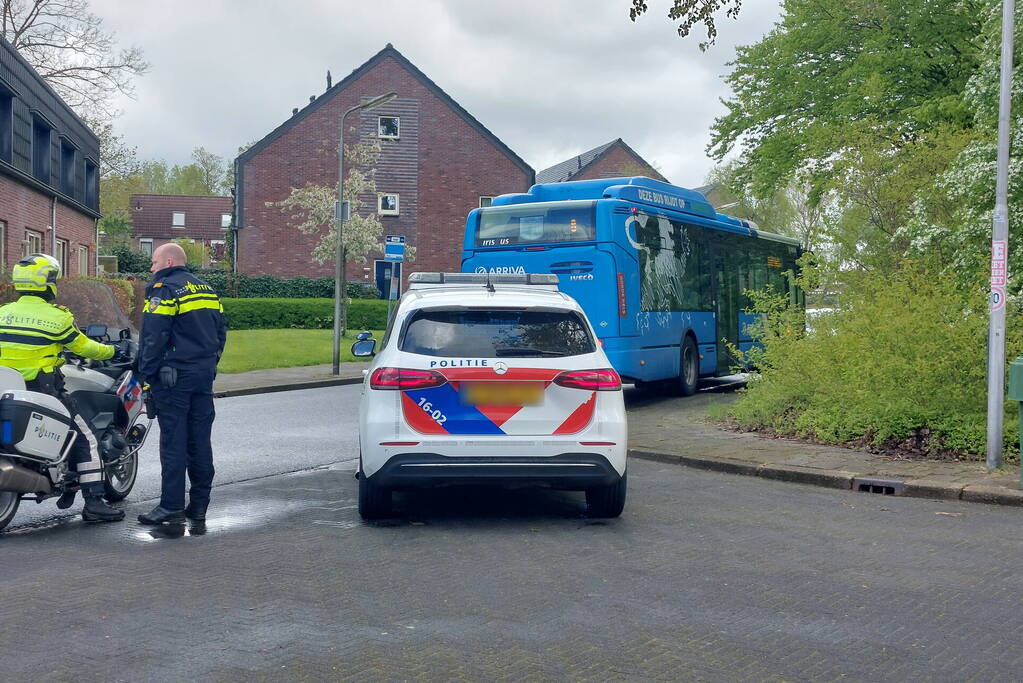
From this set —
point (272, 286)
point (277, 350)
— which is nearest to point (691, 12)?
point (277, 350)

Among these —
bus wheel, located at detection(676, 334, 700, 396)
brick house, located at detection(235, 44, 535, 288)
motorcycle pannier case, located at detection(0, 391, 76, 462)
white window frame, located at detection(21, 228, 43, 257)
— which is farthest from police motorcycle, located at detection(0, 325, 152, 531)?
brick house, located at detection(235, 44, 535, 288)

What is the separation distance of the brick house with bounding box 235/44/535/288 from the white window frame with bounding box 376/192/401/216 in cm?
4

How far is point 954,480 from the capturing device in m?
9.04

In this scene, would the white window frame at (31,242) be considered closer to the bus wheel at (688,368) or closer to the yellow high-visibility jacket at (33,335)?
the bus wheel at (688,368)

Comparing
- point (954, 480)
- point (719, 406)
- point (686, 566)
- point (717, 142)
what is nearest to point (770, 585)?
point (686, 566)

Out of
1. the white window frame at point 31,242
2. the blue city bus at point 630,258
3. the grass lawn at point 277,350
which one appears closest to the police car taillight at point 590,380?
the blue city bus at point 630,258

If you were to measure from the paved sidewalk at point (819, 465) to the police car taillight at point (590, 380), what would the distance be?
320cm

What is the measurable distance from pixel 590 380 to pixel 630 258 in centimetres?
839

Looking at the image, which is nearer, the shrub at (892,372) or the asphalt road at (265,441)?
the asphalt road at (265,441)

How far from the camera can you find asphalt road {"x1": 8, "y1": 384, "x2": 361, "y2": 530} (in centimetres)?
873

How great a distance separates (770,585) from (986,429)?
17.8 ft

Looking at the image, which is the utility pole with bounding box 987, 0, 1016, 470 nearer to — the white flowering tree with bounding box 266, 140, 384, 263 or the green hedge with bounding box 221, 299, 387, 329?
the white flowering tree with bounding box 266, 140, 384, 263

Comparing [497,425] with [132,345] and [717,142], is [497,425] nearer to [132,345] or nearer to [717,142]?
[132,345]

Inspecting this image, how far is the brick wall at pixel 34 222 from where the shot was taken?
24.7 meters
